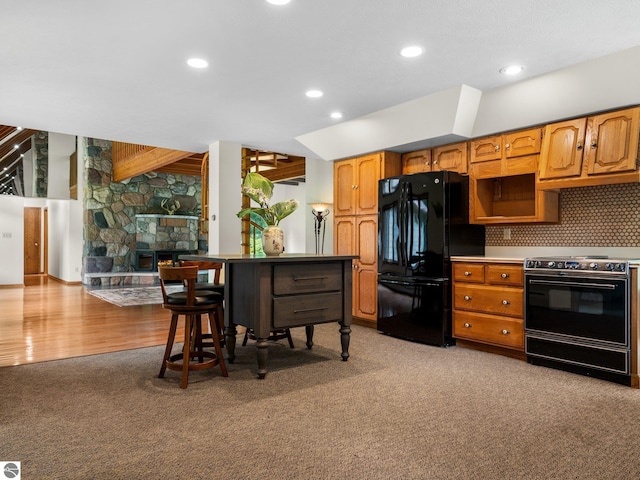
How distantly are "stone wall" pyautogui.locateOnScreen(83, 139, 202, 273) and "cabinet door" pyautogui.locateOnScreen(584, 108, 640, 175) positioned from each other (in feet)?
31.8

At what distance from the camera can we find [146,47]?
3137mm

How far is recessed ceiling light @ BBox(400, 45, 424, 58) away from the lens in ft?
10.4

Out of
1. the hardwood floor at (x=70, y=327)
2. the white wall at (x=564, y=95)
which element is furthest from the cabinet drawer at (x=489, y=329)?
the hardwood floor at (x=70, y=327)

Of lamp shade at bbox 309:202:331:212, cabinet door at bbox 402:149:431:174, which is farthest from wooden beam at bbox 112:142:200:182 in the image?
cabinet door at bbox 402:149:431:174

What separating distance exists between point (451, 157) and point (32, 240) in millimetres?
13525

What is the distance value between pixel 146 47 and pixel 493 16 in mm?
2312

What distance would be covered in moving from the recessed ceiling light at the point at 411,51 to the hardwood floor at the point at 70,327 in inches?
133

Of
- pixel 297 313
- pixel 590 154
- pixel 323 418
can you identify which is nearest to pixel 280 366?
pixel 297 313

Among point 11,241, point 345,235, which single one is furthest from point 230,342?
point 11,241

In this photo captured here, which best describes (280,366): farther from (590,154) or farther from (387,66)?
(590,154)

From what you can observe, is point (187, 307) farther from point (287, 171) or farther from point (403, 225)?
point (287, 171)

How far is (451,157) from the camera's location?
15.3ft

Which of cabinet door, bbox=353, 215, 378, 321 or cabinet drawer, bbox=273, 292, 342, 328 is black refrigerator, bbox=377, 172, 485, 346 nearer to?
cabinet door, bbox=353, 215, 378, 321

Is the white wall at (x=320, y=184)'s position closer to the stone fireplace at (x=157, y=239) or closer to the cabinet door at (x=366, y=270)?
the cabinet door at (x=366, y=270)
